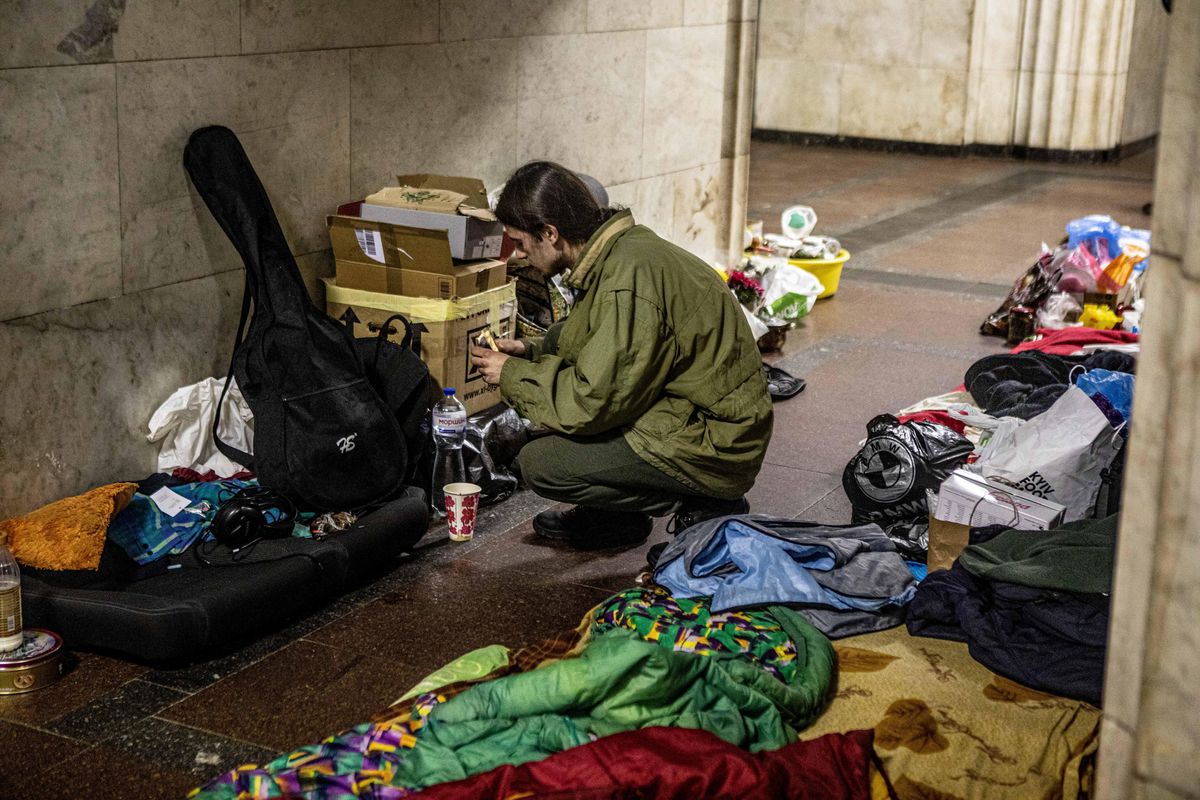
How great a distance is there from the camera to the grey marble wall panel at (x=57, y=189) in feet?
14.1

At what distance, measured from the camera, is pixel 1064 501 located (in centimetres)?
457

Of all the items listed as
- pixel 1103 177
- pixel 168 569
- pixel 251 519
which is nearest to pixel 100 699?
pixel 168 569

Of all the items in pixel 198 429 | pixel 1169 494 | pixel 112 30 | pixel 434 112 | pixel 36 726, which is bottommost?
pixel 36 726

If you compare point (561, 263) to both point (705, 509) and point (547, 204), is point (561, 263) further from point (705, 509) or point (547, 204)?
point (705, 509)

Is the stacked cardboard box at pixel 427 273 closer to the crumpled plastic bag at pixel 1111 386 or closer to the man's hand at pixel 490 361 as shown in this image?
the man's hand at pixel 490 361

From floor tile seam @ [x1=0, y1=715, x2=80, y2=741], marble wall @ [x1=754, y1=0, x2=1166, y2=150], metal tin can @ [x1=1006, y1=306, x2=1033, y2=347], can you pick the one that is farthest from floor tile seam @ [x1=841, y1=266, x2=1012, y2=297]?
floor tile seam @ [x1=0, y1=715, x2=80, y2=741]

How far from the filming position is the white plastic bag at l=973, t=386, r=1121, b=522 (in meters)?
4.58

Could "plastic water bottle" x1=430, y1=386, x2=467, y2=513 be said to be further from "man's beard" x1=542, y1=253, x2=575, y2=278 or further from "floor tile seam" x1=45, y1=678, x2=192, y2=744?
"floor tile seam" x1=45, y1=678, x2=192, y2=744

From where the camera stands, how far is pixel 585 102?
721 cm

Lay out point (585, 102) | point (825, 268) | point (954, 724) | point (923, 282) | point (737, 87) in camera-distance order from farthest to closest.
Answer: point (923, 282), point (825, 268), point (737, 87), point (585, 102), point (954, 724)

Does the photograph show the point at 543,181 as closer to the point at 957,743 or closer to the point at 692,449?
the point at 692,449

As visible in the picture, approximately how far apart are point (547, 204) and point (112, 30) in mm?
1560

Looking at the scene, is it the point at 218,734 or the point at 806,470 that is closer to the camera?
the point at 218,734

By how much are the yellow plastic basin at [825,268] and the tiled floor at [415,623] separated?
0.33 feet
